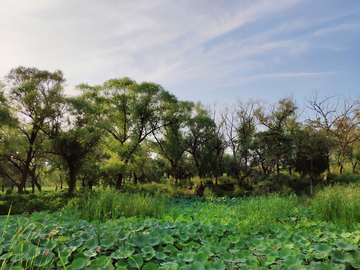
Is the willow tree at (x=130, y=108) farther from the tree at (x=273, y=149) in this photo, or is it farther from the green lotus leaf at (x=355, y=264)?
the green lotus leaf at (x=355, y=264)

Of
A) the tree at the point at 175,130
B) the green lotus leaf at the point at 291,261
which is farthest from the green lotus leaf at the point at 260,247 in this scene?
the tree at the point at 175,130

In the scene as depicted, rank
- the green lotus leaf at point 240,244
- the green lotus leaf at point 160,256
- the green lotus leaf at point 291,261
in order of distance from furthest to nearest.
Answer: the green lotus leaf at point 240,244 → the green lotus leaf at point 160,256 → the green lotus leaf at point 291,261

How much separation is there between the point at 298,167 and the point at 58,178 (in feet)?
92.0

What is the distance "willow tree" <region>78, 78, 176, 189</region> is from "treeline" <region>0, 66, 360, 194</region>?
9 cm

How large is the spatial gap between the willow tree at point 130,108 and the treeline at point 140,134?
9 cm

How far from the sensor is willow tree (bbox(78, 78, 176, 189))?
699 inches

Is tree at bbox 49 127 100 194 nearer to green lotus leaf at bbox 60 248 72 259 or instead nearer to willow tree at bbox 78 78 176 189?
willow tree at bbox 78 78 176 189

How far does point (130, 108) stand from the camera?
18672 mm

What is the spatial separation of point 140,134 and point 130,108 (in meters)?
2.60

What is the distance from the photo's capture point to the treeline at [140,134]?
1384 cm

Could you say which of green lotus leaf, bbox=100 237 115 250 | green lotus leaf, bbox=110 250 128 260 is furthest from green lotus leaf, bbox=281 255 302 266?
green lotus leaf, bbox=100 237 115 250

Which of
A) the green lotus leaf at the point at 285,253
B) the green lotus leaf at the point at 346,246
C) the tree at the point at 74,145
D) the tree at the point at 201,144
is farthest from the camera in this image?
the tree at the point at 201,144

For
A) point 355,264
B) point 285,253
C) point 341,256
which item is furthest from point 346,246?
point 285,253

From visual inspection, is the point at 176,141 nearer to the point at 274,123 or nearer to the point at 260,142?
the point at 260,142
